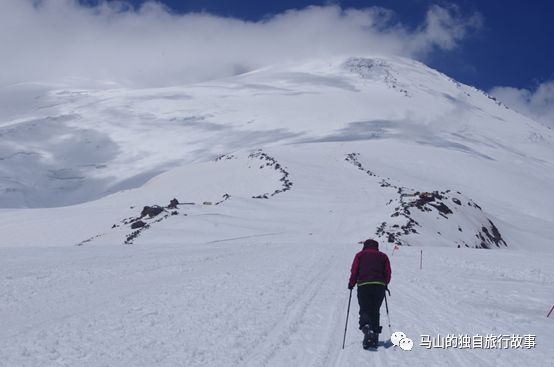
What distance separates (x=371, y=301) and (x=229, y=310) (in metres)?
3.07

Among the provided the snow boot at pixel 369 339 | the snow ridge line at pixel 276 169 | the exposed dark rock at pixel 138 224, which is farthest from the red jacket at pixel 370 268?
the snow ridge line at pixel 276 169

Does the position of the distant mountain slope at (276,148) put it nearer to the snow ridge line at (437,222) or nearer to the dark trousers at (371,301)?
the snow ridge line at (437,222)

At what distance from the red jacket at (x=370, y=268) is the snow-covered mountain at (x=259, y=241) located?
3.52 feet

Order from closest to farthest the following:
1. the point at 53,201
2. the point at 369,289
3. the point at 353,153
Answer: the point at 369,289
the point at 353,153
the point at 53,201

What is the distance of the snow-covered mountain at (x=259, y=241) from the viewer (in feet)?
30.7

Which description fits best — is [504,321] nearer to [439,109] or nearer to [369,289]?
[369,289]

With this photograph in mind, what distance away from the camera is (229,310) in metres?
11.5

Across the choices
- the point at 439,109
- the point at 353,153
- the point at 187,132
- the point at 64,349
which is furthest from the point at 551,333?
the point at 439,109

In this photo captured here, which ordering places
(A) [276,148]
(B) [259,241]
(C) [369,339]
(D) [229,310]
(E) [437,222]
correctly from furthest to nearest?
1. (A) [276,148]
2. (E) [437,222]
3. (B) [259,241]
4. (D) [229,310]
5. (C) [369,339]

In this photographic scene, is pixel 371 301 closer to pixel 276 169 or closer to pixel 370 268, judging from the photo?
pixel 370 268

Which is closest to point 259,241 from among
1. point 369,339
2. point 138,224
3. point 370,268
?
point 138,224

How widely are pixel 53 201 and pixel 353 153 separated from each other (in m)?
48.9

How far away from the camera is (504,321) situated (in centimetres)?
1200

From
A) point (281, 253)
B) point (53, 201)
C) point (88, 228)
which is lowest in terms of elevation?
point (53, 201)
